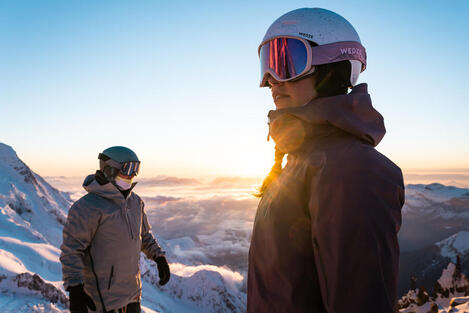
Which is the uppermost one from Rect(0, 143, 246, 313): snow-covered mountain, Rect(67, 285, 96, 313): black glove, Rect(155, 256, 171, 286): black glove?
Rect(67, 285, 96, 313): black glove

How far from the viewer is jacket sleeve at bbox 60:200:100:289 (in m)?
3.95

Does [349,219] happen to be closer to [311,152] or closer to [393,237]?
[393,237]

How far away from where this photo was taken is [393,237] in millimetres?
1097

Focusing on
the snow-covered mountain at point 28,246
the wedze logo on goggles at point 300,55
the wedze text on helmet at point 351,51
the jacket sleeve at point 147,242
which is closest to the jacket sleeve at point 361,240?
the wedze logo on goggles at point 300,55

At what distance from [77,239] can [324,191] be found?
417 centimetres

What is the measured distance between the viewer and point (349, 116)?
1.27m

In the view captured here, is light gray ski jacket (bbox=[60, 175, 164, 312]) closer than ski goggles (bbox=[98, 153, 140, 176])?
Yes

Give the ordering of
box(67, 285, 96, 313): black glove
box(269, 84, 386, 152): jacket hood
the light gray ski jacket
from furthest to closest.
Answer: the light gray ski jacket → box(67, 285, 96, 313): black glove → box(269, 84, 386, 152): jacket hood

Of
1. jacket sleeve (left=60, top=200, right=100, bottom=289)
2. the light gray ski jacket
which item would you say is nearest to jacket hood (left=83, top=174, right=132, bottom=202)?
the light gray ski jacket

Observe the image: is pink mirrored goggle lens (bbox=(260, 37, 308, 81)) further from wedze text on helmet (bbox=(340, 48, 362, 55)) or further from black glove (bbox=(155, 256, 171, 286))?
black glove (bbox=(155, 256, 171, 286))

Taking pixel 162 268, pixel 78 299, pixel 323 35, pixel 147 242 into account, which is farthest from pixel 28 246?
pixel 323 35

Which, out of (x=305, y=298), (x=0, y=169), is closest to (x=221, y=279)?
(x=0, y=169)

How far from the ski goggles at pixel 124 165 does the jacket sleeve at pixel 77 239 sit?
0.86 meters

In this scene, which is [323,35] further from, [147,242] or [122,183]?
[147,242]
